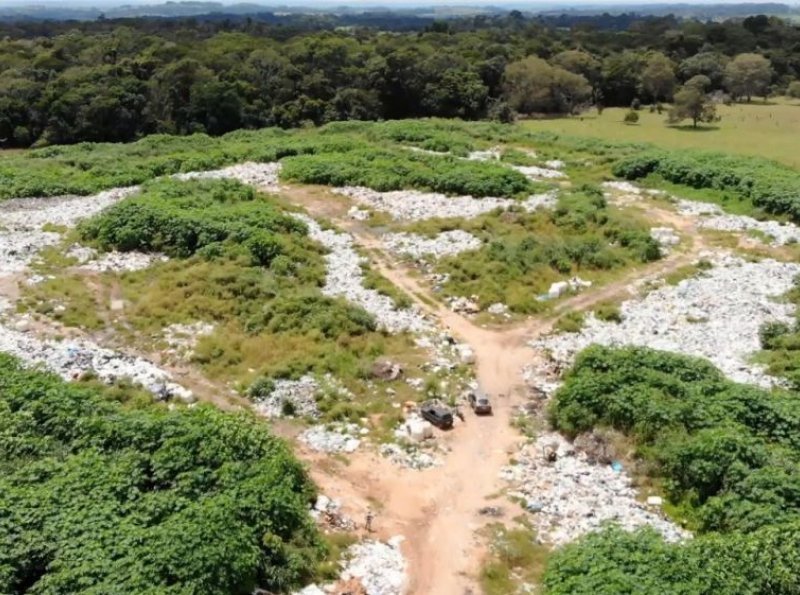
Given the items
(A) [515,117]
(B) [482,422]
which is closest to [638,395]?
(B) [482,422]

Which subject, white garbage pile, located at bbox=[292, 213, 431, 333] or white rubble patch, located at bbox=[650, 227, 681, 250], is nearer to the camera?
white garbage pile, located at bbox=[292, 213, 431, 333]

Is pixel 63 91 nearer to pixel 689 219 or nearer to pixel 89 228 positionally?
pixel 89 228

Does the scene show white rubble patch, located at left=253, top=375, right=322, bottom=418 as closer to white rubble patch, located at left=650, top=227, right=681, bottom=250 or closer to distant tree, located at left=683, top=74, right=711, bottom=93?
white rubble patch, located at left=650, top=227, right=681, bottom=250

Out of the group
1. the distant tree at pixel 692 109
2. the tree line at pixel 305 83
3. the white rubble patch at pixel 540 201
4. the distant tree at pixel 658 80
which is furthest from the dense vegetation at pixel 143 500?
the distant tree at pixel 658 80

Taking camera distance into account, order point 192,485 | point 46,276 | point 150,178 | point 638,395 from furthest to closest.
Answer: point 150,178
point 46,276
point 638,395
point 192,485

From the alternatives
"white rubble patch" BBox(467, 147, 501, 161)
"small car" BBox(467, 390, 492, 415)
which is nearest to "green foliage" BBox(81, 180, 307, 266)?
"small car" BBox(467, 390, 492, 415)

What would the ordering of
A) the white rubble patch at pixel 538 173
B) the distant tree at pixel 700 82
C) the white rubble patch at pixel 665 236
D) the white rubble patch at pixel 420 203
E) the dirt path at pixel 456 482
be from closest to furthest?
1. the dirt path at pixel 456 482
2. the white rubble patch at pixel 665 236
3. the white rubble patch at pixel 420 203
4. the white rubble patch at pixel 538 173
5. the distant tree at pixel 700 82

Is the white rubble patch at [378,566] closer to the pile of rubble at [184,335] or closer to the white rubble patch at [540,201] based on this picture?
the pile of rubble at [184,335]
